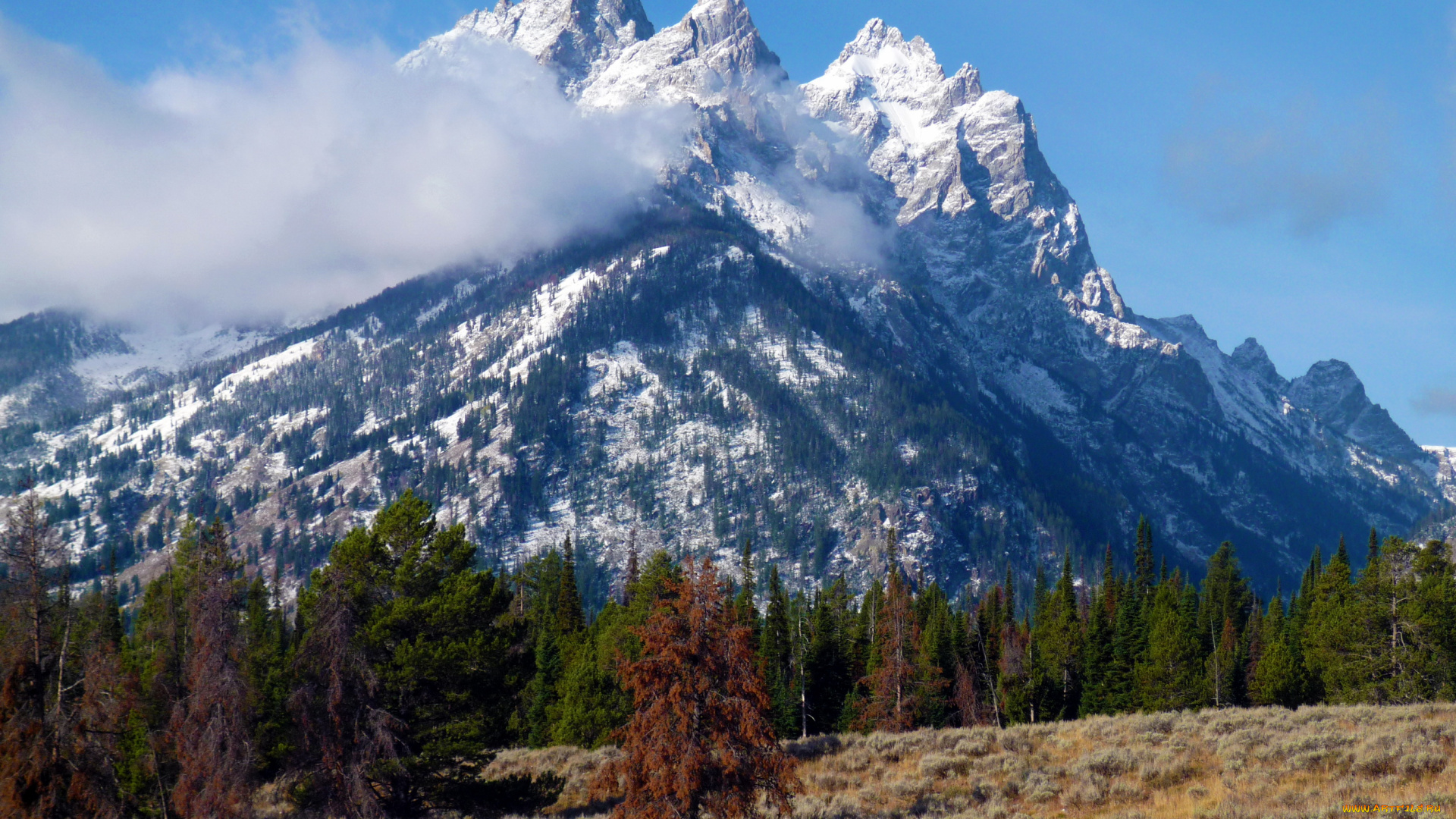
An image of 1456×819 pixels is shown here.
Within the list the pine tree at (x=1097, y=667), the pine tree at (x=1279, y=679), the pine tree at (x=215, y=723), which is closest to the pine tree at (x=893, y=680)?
the pine tree at (x=1097, y=667)

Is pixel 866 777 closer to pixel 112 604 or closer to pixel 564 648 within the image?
pixel 564 648

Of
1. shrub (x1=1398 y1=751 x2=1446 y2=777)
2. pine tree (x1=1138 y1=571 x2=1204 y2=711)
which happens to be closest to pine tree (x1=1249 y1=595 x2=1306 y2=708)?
pine tree (x1=1138 y1=571 x2=1204 y2=711)

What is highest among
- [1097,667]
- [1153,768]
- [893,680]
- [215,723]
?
[215,723]

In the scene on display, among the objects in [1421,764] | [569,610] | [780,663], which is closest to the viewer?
[1421,764]

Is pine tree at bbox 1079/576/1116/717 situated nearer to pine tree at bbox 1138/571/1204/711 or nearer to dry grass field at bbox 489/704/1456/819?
pine tree at bbox 1138/571/1204/711

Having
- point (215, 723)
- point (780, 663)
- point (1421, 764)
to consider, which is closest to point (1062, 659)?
point (780, 663)

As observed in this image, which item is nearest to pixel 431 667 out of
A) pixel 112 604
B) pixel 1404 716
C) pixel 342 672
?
pixel 342 672

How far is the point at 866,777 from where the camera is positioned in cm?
3634

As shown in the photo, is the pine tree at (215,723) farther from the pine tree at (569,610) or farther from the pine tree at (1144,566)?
the pine tree at (1144,566)

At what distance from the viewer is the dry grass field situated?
23.7 meters

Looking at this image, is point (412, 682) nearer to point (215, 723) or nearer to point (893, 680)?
point (215, 723)

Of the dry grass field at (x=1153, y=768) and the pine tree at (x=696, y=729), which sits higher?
the pine tree at (x=696, y=729)

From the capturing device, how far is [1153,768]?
93.8 feet

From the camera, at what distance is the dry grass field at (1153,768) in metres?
23.7
